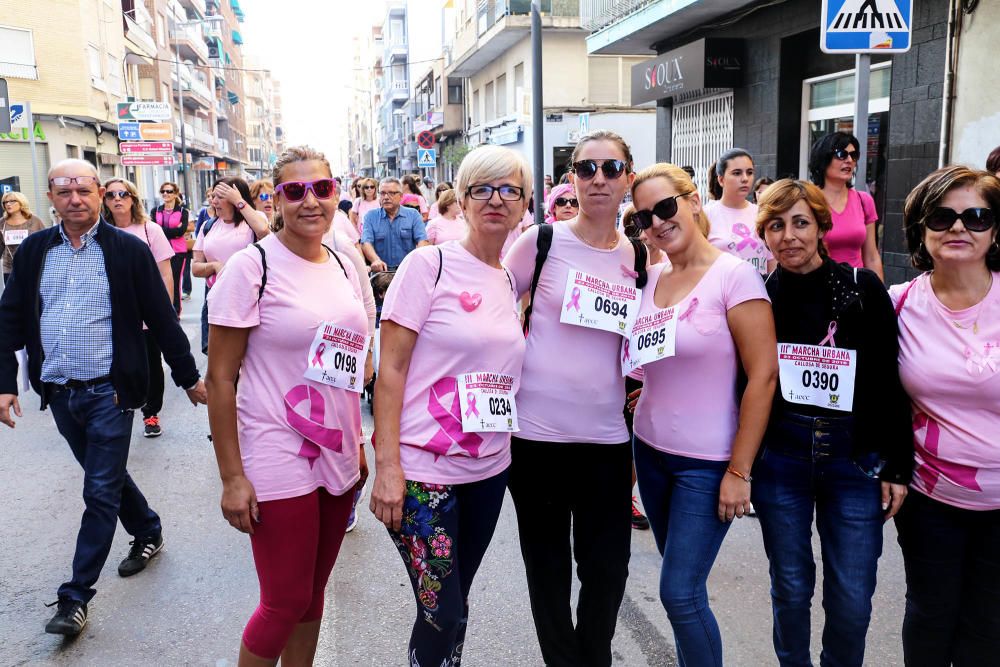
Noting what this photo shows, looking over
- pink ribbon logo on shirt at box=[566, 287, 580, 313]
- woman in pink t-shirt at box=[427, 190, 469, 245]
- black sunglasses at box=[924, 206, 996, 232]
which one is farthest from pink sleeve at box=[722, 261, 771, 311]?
woman in pink t-shirt at box=[427, 190, 469, 245]

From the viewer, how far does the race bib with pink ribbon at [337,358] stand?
8.70 ft

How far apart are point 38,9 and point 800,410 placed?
31.9m

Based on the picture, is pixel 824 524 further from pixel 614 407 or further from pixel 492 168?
pixel 492 168

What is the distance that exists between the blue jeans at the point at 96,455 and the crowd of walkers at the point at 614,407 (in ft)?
4.54

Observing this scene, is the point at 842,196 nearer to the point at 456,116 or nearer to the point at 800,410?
the point at 800,410

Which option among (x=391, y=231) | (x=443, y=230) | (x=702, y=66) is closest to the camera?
(x=391, y=231)

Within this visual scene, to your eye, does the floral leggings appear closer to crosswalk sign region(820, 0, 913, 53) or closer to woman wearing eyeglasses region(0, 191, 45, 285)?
crosswalk sign region(820, 0, 913, 53)

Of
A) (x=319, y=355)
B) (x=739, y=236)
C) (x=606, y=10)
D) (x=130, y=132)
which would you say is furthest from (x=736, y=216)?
(x=130, y=132)

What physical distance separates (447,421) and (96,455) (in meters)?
2.15

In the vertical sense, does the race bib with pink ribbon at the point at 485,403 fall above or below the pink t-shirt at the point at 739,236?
below

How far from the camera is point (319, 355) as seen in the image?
2.66m

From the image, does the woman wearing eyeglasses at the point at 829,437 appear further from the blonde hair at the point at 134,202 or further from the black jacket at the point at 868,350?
the blonde hair at the point at 134,202

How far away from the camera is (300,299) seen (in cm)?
266

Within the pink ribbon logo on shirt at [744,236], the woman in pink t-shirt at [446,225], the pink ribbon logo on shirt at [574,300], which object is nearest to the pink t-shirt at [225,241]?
the woman in pink t-shirt at [446,225]
